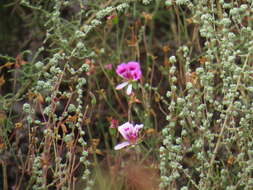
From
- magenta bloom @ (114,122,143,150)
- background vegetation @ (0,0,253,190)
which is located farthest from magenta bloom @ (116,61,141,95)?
magenta bloom @ (114,122,143,150)

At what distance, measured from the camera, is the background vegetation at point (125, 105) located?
67.2 inches

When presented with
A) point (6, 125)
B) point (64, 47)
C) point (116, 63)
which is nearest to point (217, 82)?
point (116, 63)

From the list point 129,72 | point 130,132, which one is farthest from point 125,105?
point 130,132

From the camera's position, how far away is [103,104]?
258cm

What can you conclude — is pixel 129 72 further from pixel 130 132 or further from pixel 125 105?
pixel 125 105

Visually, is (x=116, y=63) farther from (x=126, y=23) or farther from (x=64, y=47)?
(x=64, y=47)

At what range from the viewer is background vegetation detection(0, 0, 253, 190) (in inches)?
67.2

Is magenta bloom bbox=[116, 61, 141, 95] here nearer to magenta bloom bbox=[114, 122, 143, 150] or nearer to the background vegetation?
the background vegetation

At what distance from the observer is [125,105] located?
8.55 ft

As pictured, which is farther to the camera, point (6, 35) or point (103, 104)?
point (6, 35)

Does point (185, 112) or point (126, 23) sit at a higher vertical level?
point (126, 23)

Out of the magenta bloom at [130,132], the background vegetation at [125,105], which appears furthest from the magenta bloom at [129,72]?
the magenta bloom at [130,132]

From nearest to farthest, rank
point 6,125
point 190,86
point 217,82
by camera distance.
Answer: point 190,86, point 6,125, point 217,82

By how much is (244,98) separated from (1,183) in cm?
96
